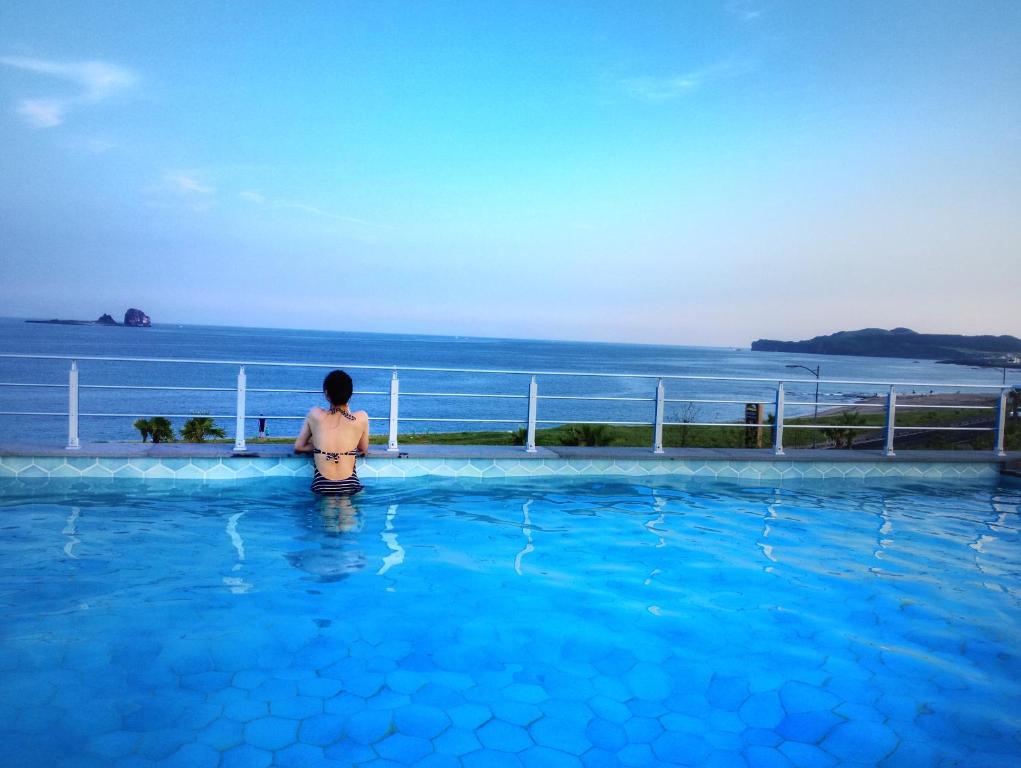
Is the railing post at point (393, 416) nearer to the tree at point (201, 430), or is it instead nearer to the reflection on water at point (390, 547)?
the reflection on water at point (390, 547)

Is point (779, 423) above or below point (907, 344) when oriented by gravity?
below

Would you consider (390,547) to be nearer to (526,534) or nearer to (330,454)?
(526,534)

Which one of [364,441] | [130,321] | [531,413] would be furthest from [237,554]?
[130,321]

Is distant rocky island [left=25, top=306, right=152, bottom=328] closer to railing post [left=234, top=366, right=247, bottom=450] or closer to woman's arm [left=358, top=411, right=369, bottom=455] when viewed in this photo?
railing post [left=234, top=366, right=247, bottom=450]

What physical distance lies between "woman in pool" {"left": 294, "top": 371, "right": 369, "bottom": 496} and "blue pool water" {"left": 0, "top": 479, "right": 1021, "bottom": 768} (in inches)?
9.6

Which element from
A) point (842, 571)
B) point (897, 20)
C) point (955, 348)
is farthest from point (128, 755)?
point (955, 348)

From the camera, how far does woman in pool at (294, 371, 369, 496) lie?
5508 mm

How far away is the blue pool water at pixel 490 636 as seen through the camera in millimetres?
2539

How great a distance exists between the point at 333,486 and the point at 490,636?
2.73 meters

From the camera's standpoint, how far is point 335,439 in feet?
18.7

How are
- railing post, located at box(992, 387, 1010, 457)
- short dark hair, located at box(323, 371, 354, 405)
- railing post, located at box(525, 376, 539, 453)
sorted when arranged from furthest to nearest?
railing post, located at box(992, 387, 1010, 457), railing post, located at box(525, 376, 539, 453), short dark hair, located at box(323, 371, 354, 405)

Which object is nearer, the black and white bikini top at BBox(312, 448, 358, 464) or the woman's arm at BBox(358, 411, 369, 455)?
the black and white bikini top at BBox(312, 448, 358, 464)

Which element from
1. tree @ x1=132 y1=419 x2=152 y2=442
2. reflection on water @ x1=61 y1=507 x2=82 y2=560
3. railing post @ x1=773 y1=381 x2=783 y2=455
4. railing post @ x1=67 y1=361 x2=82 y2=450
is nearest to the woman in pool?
reflection on water @ x1=61 y1=507 x2=82 y2=560

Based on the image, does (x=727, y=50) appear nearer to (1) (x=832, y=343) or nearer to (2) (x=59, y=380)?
(2) (x=59, y=380)
